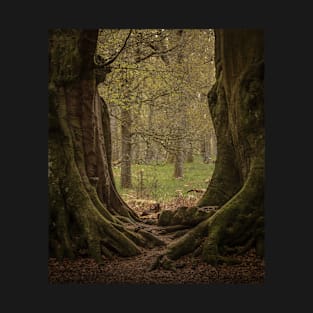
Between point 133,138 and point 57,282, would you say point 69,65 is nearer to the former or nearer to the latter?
point 133,138

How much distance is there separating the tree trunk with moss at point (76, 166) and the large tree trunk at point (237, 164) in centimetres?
114

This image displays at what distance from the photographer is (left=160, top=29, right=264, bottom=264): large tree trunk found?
8.16m

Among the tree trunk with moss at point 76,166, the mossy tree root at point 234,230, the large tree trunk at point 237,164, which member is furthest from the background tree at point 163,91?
the mossy tree root at point 234,230

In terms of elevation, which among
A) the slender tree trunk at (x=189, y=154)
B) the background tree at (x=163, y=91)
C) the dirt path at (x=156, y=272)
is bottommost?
the dirt path at (x=156, y=272)

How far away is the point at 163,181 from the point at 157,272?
7.06 feet

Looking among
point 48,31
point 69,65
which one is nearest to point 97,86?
→ point 69,65

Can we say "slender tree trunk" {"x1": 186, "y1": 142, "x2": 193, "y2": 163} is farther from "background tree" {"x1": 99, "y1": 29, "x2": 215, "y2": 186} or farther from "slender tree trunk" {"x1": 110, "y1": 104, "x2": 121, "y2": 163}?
"slender tree trunk" {"x1": 110, "y1": 104, "x2": 121, "y2": 163}

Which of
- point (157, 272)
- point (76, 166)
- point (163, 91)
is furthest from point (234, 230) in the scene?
point (163, 91)

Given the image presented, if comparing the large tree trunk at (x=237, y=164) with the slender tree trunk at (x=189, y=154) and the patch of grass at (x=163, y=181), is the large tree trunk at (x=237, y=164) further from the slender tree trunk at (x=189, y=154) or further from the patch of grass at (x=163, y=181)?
the slender tree trunk at (x=189, y=154)

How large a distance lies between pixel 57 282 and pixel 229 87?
449 centimetres

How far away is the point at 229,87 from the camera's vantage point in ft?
29.3

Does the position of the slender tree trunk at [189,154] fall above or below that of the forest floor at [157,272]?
above

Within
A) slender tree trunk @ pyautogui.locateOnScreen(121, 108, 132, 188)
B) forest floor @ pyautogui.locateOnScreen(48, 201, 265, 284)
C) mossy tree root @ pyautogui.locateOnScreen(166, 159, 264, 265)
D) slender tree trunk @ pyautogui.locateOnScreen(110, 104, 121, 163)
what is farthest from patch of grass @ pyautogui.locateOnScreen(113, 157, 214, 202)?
forest floor @ pyautogui.locateOnScreen(48, 201, 265, 284)

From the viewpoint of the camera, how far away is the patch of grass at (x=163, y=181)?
30.8 feet
